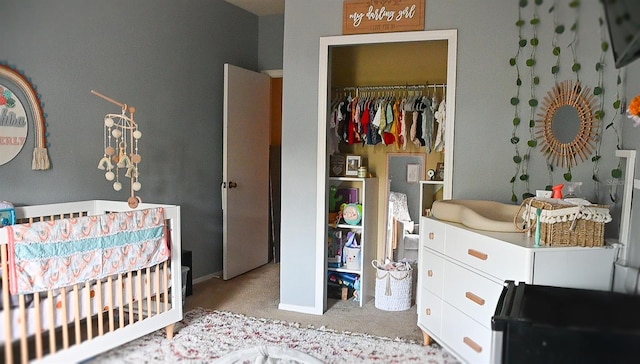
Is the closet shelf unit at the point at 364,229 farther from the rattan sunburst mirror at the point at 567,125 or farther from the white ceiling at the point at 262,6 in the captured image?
the white ceiling at the point at 262,6

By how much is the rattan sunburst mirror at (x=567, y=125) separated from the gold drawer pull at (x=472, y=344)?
1117mm

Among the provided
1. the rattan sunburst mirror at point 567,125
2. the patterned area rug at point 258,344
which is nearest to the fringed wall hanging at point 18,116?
the patterned area rug at point 258,344

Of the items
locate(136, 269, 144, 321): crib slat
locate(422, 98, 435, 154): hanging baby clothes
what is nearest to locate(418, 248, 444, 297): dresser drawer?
locate(422, 98, 435, 154): hanging baby clothes

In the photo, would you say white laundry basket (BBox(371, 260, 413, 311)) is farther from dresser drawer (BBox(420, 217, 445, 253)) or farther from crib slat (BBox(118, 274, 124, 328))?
crib slat (BBox(118, 274, 124, 328))

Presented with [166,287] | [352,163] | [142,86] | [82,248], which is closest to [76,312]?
[82,248]

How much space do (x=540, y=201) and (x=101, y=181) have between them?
8.35 ft

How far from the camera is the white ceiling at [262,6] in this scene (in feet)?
13.4

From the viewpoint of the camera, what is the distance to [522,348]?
109cm

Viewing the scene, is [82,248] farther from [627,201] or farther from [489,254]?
[627,201]

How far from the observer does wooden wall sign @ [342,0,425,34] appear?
288 centimetres

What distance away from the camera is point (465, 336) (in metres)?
2.21

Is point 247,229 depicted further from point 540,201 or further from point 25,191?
point 540,201

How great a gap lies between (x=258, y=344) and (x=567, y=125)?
6.71ft

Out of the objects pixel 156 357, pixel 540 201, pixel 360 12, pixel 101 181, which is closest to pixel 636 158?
pixel 540 201
